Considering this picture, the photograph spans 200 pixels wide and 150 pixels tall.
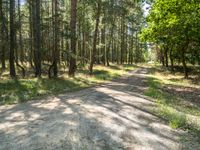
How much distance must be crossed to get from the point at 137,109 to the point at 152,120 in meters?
1.38

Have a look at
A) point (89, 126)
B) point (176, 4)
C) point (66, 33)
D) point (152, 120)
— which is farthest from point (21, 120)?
point (176, 4)

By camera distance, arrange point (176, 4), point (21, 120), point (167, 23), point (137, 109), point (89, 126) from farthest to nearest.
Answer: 1. point (167, 23)
2. point (176, 4)
3. point (137, 109)
4. point (21, 120)
5. point (89, 126)

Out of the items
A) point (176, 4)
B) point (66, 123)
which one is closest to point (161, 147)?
point (66, 123)

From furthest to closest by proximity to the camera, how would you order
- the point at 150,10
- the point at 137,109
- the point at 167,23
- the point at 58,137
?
the point at 150,10 → the point at 167,23 → the point at 137,109 → the point at 58,137

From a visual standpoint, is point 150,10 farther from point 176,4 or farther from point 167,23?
point 176,4

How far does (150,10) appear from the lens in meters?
25.9

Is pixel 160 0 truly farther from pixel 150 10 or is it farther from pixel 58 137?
pixel 58 137

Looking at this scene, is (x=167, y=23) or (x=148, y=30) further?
(x=148, y=30)

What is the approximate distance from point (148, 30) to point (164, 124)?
19600 millimetres

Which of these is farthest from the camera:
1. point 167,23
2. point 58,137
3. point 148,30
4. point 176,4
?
point 148,30

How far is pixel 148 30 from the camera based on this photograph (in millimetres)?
28266

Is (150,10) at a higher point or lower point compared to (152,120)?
higher

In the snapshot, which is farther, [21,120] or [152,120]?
[152,120]

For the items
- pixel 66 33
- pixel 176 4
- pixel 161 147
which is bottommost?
pixel 161 147
